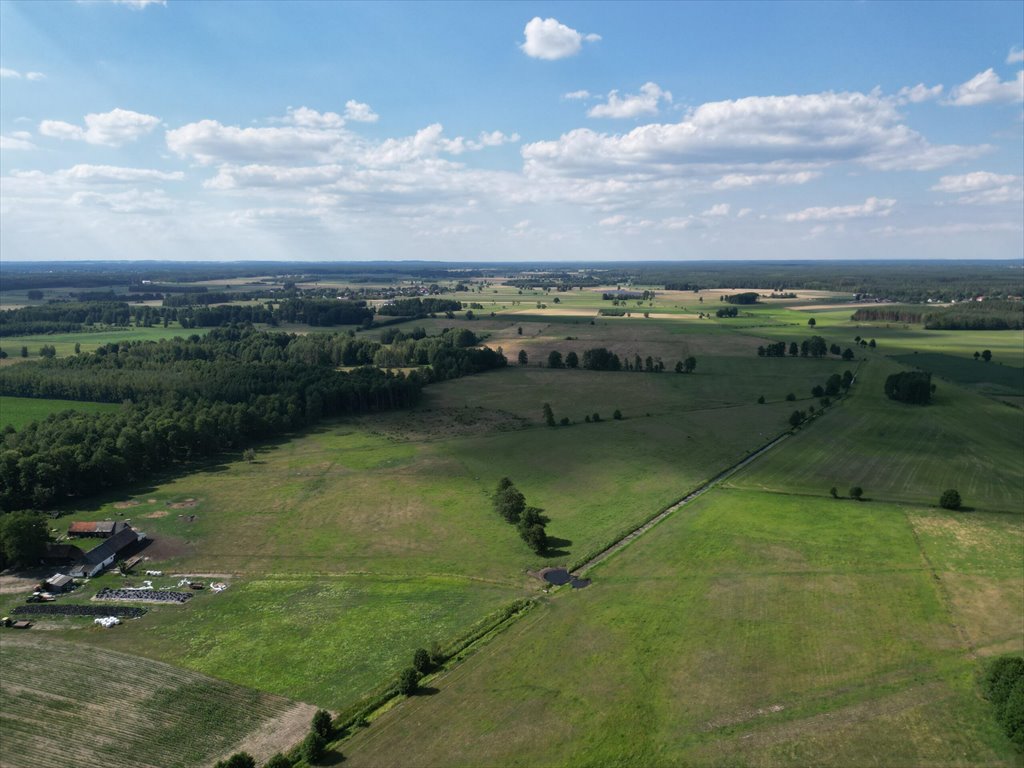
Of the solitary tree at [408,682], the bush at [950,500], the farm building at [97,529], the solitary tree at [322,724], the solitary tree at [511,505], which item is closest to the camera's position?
the solitary tree at [322,724]

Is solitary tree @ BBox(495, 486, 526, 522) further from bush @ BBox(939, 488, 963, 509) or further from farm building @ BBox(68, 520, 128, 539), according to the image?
bush @ BBox(939, 488, 963, 509)

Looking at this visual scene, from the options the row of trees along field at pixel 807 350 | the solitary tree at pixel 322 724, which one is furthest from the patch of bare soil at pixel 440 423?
the row of trees along field at pixel 807 350

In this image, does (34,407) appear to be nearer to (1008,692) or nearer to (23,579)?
(23,579)

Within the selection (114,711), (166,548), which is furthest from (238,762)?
(166,548)

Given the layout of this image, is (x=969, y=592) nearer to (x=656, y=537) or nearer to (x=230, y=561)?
(x=656, y=537)

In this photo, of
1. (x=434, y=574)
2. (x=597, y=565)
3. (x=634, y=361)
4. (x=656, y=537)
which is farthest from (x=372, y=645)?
(x=634, y=361)

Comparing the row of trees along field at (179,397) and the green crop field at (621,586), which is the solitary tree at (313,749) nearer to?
the green crop field at (621,586)
